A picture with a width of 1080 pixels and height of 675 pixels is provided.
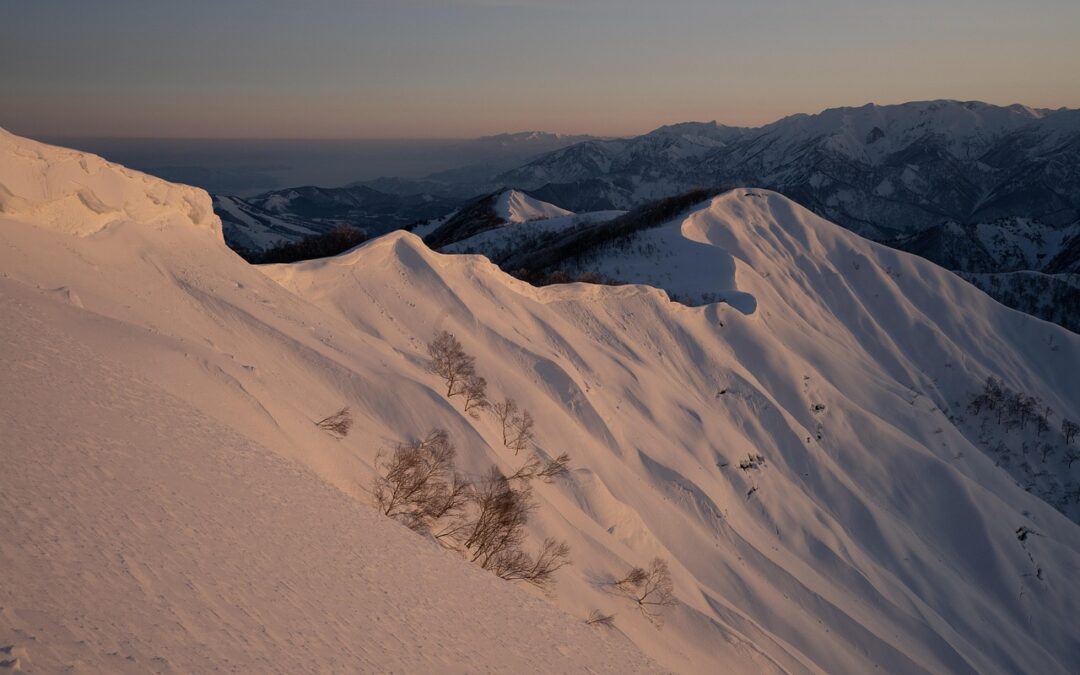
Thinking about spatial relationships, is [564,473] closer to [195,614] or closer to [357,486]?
[357,486]

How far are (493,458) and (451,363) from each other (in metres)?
5.17

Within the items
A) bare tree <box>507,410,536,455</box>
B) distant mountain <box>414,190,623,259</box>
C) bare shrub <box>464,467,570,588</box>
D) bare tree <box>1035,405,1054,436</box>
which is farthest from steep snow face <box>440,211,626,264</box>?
bare shrub <box>464,467,570,588</box>

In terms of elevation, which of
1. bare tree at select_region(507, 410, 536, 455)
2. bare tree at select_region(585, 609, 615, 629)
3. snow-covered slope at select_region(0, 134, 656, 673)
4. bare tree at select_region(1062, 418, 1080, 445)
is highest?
snow-covered slope at select_region(0, 134, 656, 673)

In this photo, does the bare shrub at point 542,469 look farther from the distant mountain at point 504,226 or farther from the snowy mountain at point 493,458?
the distant mountain at point 504,226

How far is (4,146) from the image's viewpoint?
17797mm

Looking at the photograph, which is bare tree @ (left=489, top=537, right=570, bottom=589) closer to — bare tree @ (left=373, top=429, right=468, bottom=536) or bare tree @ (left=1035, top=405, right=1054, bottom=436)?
bare tree @ (left=373, top=429, right=468, bottom=536)

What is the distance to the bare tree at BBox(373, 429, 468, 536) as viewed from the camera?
14.8m

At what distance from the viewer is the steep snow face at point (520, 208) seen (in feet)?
319

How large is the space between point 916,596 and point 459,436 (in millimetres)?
20641

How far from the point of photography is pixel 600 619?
15.5 meters

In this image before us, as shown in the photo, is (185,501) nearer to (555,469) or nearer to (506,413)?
(555,469)

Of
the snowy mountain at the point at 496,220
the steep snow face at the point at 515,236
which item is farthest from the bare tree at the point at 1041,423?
the snowy mountain at the point at 496,220

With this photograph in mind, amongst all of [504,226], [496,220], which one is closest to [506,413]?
[504,226]

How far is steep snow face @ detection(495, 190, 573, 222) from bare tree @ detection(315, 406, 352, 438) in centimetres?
7876
